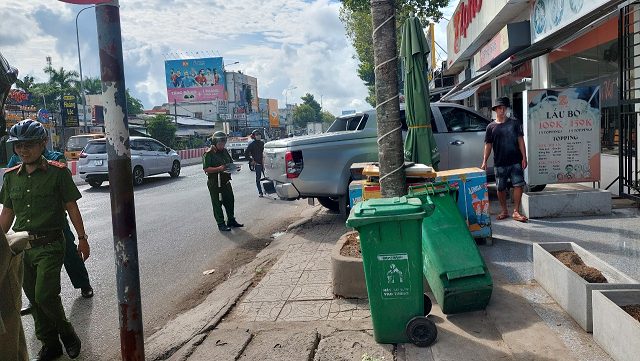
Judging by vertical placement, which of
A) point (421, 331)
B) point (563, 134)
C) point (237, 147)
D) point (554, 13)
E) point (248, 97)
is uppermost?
point (248, 97)

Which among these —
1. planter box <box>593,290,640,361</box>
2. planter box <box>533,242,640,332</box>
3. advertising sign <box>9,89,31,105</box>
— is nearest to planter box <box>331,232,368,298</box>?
planter box <box>533,242,640,332</box>

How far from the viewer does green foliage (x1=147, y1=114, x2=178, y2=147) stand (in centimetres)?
4056

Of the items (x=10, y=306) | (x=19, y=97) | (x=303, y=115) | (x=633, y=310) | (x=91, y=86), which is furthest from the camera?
(x=303, y=115)

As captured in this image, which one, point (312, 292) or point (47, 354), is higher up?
point (312, 292)

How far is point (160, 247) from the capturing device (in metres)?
8.30

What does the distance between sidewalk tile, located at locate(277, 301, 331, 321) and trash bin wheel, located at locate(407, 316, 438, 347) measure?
0.98 meters

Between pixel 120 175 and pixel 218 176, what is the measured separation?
6298 mm

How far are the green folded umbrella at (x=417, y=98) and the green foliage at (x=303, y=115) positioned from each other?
14540 centimetres

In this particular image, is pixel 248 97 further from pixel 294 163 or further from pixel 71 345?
pixel 71 345

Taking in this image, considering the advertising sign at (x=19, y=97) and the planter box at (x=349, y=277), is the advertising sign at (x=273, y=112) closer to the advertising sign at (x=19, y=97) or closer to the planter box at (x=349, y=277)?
the advertising sign at (x=19, y=97)

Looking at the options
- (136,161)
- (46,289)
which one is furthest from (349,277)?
(136,161)

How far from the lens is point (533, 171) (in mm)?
8109

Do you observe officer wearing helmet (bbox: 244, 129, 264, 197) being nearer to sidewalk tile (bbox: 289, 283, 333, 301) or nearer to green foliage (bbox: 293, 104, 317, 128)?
sidewalk tile (bbox: 289, 283, 333, 301)

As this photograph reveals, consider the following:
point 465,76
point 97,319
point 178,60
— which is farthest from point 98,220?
point 178,60
